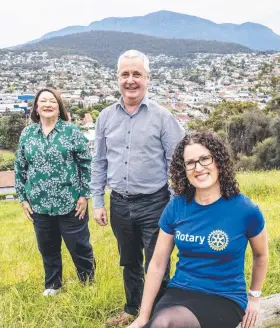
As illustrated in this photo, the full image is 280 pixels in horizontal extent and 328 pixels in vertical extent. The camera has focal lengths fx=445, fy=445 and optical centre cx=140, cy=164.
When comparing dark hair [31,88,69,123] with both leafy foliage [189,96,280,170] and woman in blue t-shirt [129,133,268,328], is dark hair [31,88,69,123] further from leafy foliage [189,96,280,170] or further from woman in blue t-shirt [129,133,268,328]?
leafy foliage [189,96,280,170]

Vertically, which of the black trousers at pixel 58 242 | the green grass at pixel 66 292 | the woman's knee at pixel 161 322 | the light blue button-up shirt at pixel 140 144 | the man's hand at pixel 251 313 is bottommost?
the green grass at pixel 66 292

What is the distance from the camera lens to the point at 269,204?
6.22 meters

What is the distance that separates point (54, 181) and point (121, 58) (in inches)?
38.6

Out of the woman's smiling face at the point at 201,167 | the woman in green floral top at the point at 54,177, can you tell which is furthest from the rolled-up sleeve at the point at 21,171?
the woman's smiling face at the point at 201,167

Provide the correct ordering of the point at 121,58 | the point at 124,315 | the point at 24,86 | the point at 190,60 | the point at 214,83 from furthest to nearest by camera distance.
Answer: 1. the point at 190,60
2. the point at 214,83
3. the point at 24,86
4. the point at 124,315
5. the point at 121,58

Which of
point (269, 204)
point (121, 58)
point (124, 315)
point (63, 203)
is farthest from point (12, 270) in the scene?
point (269, 204)

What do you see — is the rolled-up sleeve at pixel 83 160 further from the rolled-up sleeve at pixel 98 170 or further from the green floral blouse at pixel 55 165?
the rolled-up sleeve at pixel 98 170

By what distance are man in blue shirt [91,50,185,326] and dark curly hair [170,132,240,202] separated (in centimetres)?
43

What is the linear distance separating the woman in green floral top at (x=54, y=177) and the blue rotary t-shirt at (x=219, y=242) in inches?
46.5

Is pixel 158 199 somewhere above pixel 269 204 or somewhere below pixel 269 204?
above

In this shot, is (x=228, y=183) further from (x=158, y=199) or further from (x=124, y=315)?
(x=124, y=315)

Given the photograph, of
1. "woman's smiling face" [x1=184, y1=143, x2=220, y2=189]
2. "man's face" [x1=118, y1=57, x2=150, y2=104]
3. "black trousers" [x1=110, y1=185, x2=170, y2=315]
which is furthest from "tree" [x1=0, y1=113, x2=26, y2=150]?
"woman's smiling face" [x1=184, y1=143, x2=220, y2=189]

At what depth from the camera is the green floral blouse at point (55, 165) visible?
9.73 feet

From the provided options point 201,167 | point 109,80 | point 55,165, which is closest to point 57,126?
point 55,165
